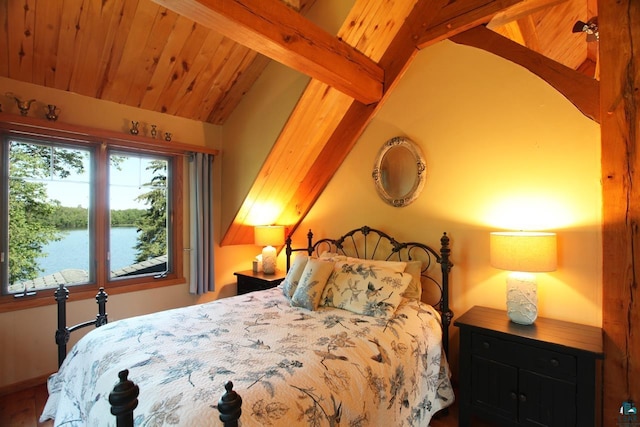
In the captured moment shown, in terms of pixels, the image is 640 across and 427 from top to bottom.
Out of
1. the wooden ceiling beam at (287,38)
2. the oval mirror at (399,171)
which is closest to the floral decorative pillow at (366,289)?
the oval mirror at (399,171)

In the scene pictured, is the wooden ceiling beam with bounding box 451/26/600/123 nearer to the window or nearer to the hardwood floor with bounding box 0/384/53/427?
the window

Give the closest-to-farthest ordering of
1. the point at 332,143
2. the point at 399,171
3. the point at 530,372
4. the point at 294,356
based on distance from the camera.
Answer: the point at 294,356 → the point at 530,372 → the point at 399,171 → the point at 332,143

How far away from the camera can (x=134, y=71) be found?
9.29 feet

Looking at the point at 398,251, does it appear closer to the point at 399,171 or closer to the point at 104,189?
the point at 399,171

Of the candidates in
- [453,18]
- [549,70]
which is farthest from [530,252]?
[453,18]

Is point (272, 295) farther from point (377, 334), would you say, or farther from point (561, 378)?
point (561, 378)

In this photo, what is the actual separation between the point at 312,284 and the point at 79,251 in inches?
88.1

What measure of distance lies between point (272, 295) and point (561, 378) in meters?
1.98

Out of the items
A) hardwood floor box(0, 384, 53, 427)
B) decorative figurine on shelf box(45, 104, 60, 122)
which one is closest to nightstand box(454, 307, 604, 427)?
hardwood floor box(0, 384, 53, 427)

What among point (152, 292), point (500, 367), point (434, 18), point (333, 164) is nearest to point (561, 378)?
point (500, 367)

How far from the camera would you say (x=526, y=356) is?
6.08ft

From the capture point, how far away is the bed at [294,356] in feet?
4.08


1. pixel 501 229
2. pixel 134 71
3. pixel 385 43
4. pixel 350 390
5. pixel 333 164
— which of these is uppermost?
pixel 385 43

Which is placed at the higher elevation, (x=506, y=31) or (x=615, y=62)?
(x=506, y=31)
